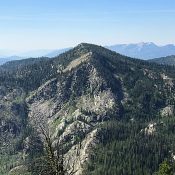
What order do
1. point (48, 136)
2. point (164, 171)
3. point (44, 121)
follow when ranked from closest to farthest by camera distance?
1. point (48, 136)
2. point (44, 121)
3. point (164, 171)

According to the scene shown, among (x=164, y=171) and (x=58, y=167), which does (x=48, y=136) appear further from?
(x=164, y=171)

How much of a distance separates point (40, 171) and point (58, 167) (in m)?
1.71

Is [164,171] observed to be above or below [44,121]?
below

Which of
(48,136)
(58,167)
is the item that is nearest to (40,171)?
(58,167)

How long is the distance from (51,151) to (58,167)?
4.76ft

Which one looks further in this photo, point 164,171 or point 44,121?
point 164,171

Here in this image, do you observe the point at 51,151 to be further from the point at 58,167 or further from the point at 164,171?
the point at 164,171

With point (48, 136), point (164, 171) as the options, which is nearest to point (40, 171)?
point (48, 136)

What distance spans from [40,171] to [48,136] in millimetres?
3791

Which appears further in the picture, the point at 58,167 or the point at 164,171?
the point at 164,171

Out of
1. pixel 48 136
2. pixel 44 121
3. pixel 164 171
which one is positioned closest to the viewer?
pixel 48 136

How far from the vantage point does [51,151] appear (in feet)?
105

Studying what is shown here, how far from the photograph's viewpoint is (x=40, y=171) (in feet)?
107

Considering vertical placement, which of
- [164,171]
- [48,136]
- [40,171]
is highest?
[48,136]
